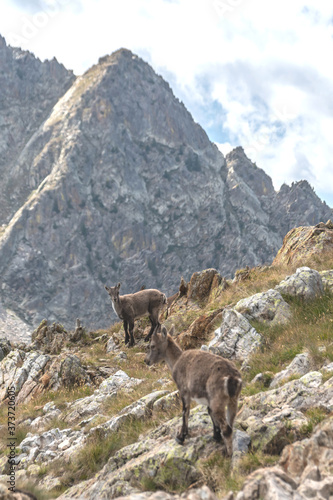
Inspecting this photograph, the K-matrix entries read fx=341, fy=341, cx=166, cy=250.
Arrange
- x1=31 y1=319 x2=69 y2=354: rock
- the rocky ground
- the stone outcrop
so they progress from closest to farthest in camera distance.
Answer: the rocky ground
the stone outcrop
x1=31 y1=319 x2=69 y2=354: rock

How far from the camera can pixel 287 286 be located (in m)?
14.8

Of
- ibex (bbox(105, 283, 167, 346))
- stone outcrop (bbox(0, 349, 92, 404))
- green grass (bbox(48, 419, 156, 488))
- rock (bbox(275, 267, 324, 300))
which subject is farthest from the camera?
ibex (bbox(105, 283, 167, 346))

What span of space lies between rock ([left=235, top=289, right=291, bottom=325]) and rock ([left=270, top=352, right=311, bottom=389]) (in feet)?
11.5

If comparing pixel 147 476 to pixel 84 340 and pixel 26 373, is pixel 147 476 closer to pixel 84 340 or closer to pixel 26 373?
pixel 26 373

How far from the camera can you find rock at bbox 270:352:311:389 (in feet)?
30.0

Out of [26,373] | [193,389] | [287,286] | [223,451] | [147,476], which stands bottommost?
[26,373]

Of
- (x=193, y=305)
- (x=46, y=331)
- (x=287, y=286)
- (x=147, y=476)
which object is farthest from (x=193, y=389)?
(x=46, y=331)

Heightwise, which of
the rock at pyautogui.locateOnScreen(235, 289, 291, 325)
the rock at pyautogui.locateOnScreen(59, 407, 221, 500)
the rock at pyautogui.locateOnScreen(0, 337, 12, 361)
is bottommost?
the rock at pyautogui.locateOnScreen(0, 337, 12, 361)

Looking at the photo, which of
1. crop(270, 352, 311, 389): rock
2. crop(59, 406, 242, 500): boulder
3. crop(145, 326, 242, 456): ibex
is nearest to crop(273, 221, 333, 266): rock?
crop(270, 352, 311, 389): rock

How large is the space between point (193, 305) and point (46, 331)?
1265 centimetres

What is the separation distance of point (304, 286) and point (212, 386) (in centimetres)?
894

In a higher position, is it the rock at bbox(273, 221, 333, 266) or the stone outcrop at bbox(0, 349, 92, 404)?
the rock at bbox(273, 221, 333, 266)

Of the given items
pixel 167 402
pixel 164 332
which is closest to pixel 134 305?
pixel 167 402

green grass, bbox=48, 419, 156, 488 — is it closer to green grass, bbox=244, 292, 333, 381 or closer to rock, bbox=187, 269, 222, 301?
green grass, bbox=244, 292, 333, 381
